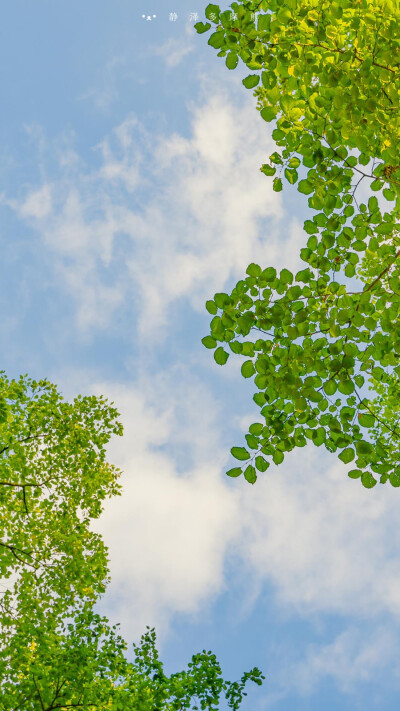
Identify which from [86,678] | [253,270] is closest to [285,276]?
[253,270]

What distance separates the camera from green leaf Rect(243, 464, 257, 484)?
14.9 ft

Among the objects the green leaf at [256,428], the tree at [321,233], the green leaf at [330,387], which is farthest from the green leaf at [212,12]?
the green leaf at [256,428]

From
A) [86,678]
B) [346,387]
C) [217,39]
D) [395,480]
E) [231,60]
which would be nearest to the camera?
[346,387]

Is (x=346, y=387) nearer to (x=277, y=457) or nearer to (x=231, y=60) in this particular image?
(x=277, y=457)

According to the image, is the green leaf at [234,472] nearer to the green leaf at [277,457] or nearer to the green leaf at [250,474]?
the green leaf at [250,474]

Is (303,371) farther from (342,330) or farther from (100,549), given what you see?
(100,549)

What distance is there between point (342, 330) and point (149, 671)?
31.5 feet

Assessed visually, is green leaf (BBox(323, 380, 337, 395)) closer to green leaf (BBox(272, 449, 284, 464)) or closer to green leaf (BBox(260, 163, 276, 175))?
green leaf (BBox(272, 449, 284, 464))

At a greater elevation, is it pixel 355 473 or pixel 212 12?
pixel 212 12

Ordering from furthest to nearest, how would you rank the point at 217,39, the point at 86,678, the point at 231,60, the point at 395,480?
the point at 86,678 < the point at 231,60 < the point at 395,480 < the point at 217,39

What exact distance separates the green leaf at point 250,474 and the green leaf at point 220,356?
0.99 meters

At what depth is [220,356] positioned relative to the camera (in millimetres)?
4562

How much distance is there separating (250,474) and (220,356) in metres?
1.10

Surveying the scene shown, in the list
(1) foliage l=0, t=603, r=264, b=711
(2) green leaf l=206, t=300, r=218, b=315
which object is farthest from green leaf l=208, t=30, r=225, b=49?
(1) foliage l=0, t=603, r=264, b=711
